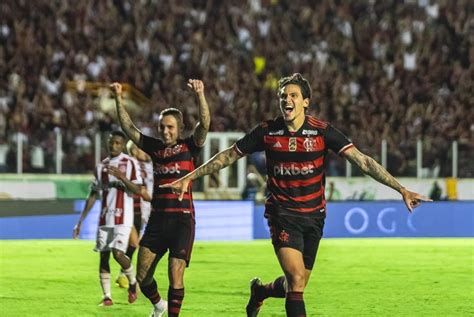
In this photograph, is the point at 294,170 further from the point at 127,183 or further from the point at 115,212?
the point at 115,212

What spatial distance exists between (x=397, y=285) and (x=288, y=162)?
6187mm

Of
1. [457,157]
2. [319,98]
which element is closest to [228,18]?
[319,98]

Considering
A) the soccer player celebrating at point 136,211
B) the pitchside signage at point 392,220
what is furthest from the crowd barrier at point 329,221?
the soccer player celebrating at point 136,211

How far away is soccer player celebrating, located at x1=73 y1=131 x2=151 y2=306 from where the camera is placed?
11219 mm

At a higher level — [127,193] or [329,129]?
[329,129]

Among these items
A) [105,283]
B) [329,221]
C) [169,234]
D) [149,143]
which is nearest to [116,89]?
[149,143]

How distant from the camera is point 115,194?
1147 cm

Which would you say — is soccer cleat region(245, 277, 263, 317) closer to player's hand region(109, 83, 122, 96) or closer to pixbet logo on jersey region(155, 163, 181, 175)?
pixbet logo on jersey region(155, 163, 181, 175)

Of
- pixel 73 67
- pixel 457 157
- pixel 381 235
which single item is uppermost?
pixel 73 67

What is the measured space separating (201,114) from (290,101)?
125cm

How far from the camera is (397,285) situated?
13555 mm

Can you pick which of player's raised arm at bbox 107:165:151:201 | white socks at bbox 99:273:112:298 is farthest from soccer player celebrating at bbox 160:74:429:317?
white socks at bbox 99:273:112:298

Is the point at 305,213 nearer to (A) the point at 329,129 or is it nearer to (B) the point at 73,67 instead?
(A) the point at 329,129

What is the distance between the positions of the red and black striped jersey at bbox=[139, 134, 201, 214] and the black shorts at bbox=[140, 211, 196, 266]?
70 mm
